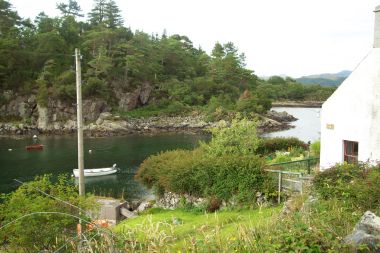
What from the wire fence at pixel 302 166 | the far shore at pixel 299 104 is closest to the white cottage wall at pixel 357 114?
the wire fence at pixel 302 166

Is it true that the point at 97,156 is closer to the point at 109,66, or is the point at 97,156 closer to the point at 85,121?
the point at 85,121

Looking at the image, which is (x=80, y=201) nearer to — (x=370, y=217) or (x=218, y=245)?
(x=218, y=245)

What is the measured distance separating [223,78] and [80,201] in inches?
3482

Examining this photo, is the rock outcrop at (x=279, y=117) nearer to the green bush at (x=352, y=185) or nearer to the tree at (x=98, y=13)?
the tree at (x=98, y=13)

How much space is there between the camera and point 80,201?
11.6 m

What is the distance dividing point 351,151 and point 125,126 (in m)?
58.2

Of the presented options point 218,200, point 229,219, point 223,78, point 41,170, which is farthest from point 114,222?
point 223,78

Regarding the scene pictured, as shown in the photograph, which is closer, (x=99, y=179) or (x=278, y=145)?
(x=278, y=145)

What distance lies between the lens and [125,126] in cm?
7244

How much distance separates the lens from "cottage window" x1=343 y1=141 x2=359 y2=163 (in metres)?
17.6

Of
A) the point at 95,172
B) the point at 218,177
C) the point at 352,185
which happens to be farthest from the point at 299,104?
the point at 352,185

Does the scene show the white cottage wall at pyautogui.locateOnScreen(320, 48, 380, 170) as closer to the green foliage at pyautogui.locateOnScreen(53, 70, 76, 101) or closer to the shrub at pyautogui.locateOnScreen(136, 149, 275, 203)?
the shrub at pyautogui.locateOnScreen(136, 149, 275, 203)

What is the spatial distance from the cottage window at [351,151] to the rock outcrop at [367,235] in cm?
1011

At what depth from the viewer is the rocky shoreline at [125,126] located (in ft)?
226
